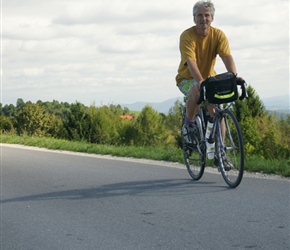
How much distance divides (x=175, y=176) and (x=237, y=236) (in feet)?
11.9

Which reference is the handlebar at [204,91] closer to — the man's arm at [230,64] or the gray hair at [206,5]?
the man's arm at [230,64]

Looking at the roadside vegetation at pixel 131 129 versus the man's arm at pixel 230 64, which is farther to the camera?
the roadside vegetation at pixel 131 129

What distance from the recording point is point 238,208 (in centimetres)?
568

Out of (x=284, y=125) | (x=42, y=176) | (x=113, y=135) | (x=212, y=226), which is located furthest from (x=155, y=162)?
(x=113, y=135)

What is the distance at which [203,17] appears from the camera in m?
6.55

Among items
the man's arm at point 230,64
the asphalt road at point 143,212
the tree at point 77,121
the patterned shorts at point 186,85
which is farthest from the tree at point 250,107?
the man's arm at point 230,64

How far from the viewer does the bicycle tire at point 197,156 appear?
7273 mm

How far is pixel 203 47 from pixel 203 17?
0.36 metres

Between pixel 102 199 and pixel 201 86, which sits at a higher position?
pixel 201 86

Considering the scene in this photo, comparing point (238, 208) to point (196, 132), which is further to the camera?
point (196, 132)

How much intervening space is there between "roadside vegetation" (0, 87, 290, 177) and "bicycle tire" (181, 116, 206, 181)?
1163 mm

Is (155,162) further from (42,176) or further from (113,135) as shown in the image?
(113,135)

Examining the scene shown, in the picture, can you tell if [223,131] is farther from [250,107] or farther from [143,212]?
[250,107]

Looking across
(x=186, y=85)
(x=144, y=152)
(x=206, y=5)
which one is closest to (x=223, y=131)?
(x=186, y=85)
